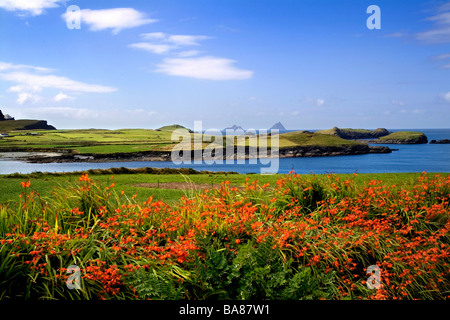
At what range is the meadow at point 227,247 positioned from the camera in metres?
4.50

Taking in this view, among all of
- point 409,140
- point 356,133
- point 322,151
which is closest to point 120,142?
point 322,151

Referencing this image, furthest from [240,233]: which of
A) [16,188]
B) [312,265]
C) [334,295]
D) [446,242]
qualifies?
[16,188]

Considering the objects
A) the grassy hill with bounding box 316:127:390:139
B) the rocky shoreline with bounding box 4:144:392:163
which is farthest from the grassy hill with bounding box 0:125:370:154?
the grassy hill with bounding box 316:127:390:139

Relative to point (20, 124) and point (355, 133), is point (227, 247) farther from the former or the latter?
point (355, 133)

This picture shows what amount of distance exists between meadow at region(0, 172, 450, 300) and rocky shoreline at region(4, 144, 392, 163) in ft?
229

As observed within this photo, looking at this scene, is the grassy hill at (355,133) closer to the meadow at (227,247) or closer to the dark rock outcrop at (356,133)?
the dark rock outcrop at (356,133)

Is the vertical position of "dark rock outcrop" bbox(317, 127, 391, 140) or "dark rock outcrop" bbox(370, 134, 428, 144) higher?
"dark rock outcrop" bbox(317, 127, 391, 140)

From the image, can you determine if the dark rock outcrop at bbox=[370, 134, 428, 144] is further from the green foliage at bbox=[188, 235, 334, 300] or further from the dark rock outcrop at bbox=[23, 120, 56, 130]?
the green foliage at bbox=[188, 235, 334, 300]

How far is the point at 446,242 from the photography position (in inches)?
270

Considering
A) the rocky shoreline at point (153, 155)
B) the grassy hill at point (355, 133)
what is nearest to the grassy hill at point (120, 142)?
the rocky shoreline at point (153, 155)

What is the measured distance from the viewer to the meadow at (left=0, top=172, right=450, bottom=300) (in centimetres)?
450

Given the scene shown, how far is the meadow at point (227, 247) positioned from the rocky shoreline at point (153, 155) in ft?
229

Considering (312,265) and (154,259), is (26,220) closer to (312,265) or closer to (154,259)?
(154,259)
